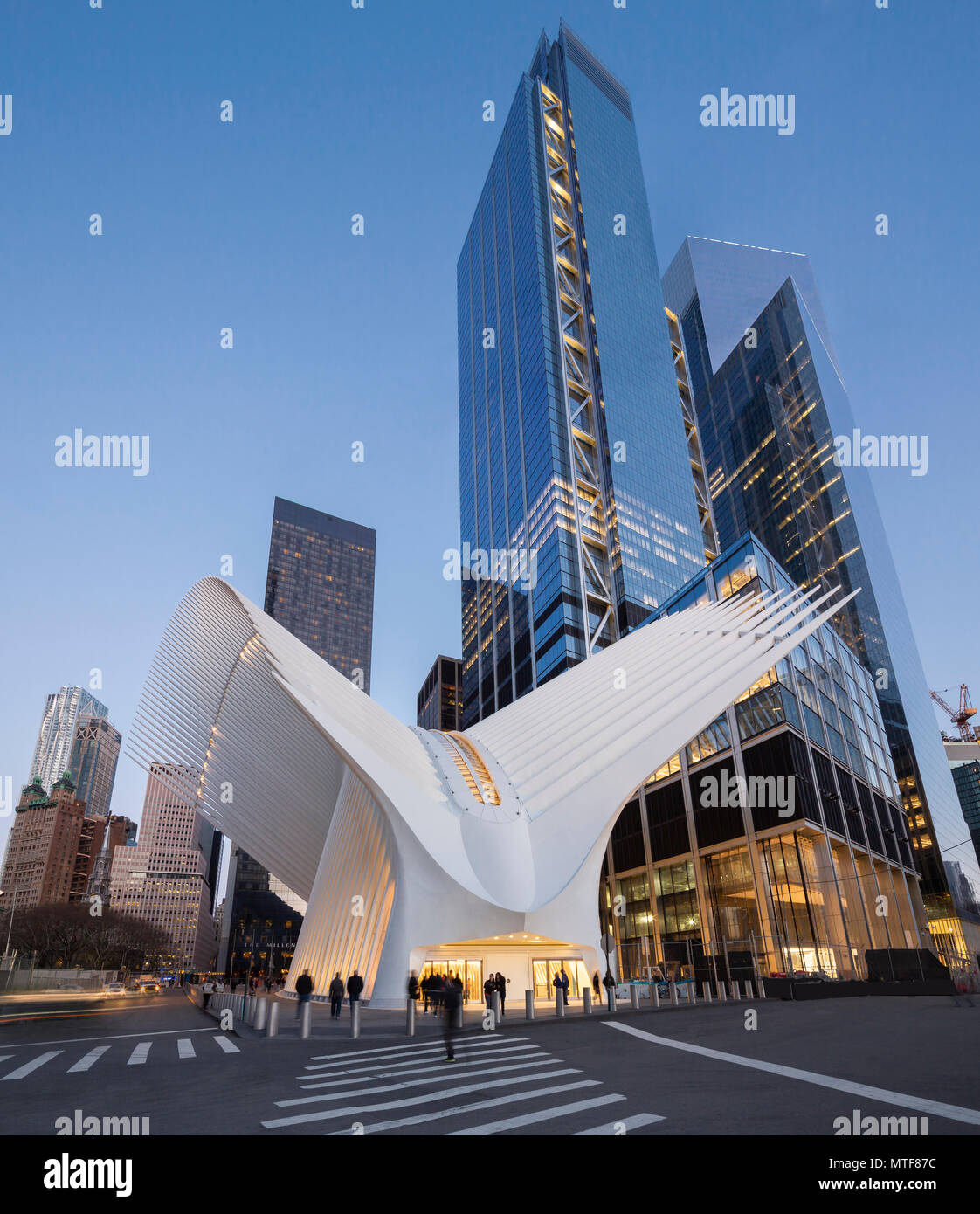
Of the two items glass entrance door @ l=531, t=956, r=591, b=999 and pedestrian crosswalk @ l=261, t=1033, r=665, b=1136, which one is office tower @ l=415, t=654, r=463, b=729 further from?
pedestrian crosswalk @ l=261, t=1033, r=665, b=1136

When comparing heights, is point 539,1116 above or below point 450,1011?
below

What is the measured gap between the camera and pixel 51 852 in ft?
482

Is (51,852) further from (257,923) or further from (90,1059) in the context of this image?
(90,1059)

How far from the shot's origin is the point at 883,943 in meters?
49.5

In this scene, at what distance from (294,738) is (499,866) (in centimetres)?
1137

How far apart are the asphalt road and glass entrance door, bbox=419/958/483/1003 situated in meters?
7.35

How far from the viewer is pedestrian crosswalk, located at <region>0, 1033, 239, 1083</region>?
11.2m

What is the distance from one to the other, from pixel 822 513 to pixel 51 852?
156589 millimetres

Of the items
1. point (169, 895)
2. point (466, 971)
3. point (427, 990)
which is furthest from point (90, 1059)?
point (169, 895)

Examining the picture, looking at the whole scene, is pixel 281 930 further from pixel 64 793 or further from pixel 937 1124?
pixel 937 1124

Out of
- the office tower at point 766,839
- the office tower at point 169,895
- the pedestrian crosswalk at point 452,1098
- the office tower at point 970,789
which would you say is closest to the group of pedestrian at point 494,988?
the pedestrian crosswalk at point 452,1098

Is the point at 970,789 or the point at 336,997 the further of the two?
the point at 970,789

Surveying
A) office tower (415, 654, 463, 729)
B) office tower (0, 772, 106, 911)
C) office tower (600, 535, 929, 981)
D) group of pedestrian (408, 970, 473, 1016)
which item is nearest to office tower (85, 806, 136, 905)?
office tower (0, 772, 106, 911)

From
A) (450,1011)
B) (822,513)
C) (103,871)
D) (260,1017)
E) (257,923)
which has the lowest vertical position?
(260,1017)
